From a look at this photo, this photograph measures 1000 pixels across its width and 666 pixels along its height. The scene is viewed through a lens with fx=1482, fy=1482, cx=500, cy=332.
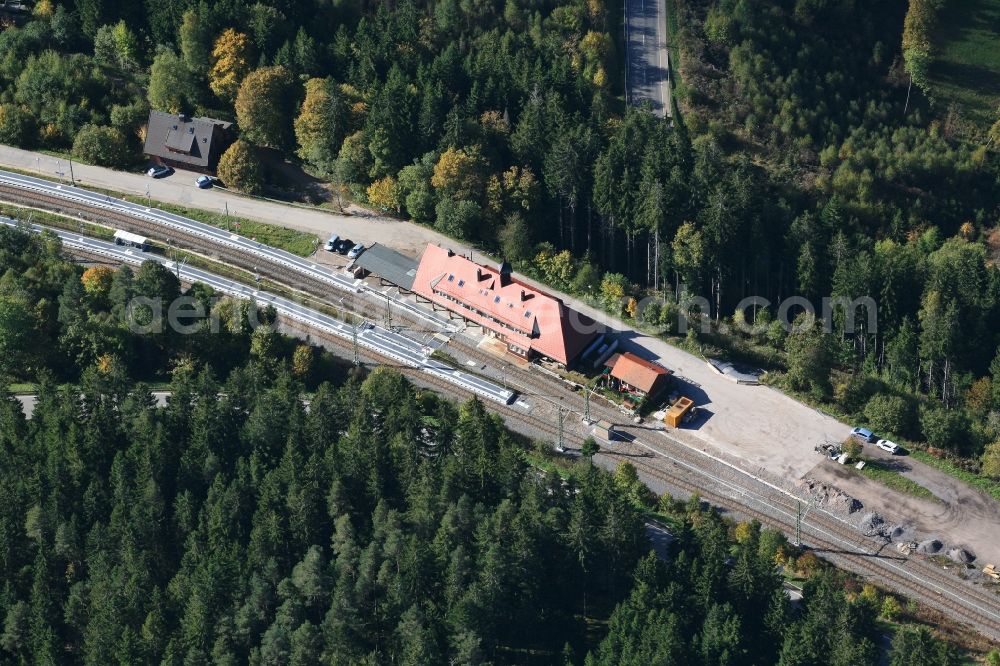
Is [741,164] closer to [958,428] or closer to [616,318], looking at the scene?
[616,318]

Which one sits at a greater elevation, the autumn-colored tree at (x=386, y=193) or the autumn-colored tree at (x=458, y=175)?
the autumn-colored tree at (x=458, y=175)

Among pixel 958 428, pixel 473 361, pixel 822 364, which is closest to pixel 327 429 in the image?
pixel 473 361

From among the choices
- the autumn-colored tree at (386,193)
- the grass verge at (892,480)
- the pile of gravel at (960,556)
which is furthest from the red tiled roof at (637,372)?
the autumn-colored tree at (386,193)

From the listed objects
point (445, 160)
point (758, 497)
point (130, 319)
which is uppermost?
point (445, 160)

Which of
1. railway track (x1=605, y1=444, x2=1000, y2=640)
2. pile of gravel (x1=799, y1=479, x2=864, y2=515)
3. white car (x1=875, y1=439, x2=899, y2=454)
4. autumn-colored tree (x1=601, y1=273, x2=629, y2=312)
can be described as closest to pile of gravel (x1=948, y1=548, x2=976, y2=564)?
railway track (x1=605, y1=444, x2=1000, y2=640)

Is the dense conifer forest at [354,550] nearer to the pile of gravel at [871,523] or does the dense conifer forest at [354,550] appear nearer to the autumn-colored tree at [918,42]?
the pile of gravel at [871,523]
